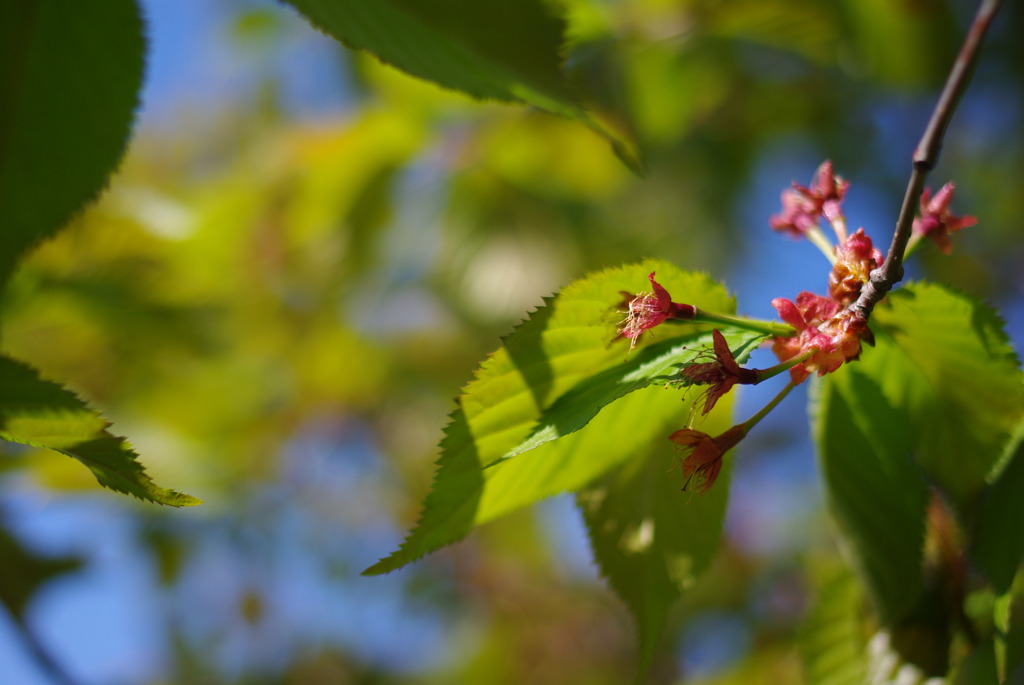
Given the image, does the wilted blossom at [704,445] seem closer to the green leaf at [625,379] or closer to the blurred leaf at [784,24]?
the green leaf at [625,379]

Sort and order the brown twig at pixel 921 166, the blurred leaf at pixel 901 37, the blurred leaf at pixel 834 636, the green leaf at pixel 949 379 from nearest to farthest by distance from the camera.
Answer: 1. the brown twig at pixel 921 166
2. the green leaf at pixel 949 379
3. the blurred leaf at pixel 834 636
4. the blurred leaf at pixel 901 37

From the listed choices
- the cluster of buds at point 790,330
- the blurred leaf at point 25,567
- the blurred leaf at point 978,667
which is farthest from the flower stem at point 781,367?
the blurred leaf at point 25,567

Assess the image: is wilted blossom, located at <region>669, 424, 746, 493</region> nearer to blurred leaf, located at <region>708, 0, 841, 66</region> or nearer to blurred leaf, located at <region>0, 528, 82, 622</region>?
blurred leaf, located at <region>0, 528, 82, 622</region>

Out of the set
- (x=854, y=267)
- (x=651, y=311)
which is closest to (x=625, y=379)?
(x=651, y=311)

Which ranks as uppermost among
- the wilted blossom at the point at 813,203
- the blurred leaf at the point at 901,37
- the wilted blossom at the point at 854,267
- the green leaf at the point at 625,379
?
the blurred leaf at the point at 901,37

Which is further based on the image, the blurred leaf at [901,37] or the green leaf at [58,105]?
the blurred leaf at [901,37]

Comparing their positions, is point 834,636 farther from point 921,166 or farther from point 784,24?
point 784,24
